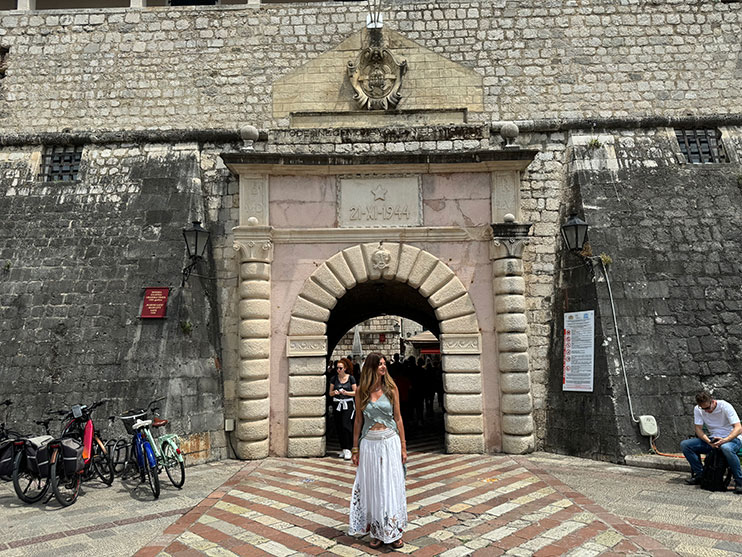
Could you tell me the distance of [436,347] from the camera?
66.5 ft

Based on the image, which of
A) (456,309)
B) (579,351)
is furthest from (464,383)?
(579,351)

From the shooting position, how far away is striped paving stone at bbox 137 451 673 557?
4.22 meters

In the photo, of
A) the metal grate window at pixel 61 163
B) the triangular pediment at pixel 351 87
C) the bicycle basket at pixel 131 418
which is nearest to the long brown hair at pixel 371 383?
the bicycle basket at pixel 131 418

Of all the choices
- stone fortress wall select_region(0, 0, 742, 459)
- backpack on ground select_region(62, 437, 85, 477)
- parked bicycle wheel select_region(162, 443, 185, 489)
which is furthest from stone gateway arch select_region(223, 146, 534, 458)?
backpack on ground select_region(62, 437, 85, 477)

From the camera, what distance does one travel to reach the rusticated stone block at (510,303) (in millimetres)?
8289

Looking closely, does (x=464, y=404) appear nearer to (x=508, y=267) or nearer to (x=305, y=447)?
(x=508, y=267)

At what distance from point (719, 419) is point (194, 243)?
7853 mm

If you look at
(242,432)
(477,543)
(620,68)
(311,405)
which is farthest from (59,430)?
(620,68)

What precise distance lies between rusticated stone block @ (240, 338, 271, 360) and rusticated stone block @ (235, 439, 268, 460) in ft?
4.39

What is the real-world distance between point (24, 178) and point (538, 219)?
9.99m

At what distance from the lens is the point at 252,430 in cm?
789

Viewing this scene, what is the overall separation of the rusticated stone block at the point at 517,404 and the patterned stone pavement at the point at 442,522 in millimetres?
1311

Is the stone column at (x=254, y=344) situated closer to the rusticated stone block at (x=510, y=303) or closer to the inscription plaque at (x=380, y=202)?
the inscription plaque at (x=380, y=202)

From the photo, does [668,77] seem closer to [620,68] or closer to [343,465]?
[620,68]
